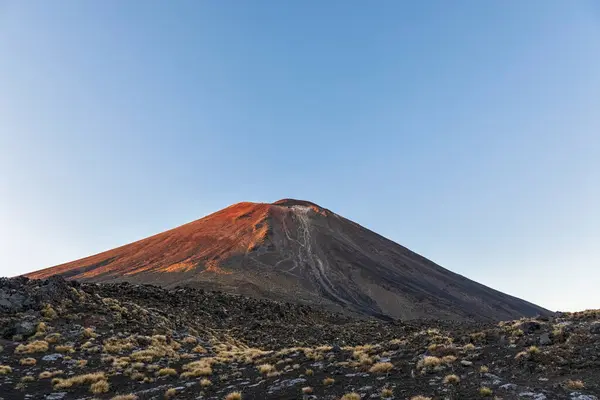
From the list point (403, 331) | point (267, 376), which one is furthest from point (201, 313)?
point (267, 376)

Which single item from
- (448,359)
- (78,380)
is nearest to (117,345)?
(78,380)

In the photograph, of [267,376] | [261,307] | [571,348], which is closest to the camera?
[571,348]

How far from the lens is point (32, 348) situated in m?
20.5

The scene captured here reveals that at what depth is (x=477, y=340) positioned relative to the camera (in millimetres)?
15891

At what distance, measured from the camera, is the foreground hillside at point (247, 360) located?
37.8ft

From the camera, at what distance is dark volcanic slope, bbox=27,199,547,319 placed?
78312mm

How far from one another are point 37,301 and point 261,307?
991 inches

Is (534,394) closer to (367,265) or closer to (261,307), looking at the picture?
(261,307)

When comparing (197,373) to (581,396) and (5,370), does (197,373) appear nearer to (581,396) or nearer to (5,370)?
(5,370)

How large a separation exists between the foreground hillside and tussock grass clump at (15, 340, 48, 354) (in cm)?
7

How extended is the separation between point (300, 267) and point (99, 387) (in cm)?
7738

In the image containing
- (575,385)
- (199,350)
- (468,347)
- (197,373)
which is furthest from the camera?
(199,350)

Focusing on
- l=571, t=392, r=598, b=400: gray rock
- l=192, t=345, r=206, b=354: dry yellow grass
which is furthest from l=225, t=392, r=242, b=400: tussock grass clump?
l=192, t=345, r=206, b=354: dry yellow grass

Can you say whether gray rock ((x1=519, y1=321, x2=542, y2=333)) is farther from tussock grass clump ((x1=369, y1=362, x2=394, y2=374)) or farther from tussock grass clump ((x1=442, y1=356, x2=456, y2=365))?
tussock grass clump ((x1=369, y1=362, x2=394, y2=374))
